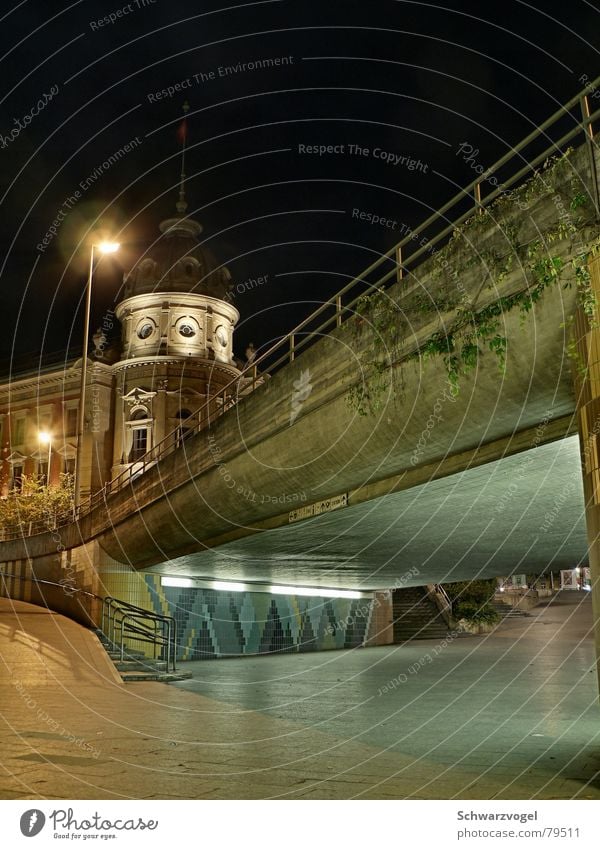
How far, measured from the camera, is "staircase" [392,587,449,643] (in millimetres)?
38969

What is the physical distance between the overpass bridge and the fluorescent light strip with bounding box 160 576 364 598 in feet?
17.0

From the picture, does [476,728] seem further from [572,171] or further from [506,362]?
[572,171]

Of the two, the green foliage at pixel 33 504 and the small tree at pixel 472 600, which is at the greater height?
the green foliage at pixel 33 504

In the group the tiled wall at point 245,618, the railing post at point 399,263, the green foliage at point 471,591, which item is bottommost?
the tiled wall at point 245,618

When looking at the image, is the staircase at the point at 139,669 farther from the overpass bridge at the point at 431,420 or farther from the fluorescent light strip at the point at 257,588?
the fluorescent light strip at the point at 257,588

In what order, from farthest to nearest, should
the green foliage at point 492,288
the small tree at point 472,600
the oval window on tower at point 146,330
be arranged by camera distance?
1. the oval window on tower at point 146,330
2. the small tree at point 472,600
3. the green foliage at point 492,288

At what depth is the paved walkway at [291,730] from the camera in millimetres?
6938

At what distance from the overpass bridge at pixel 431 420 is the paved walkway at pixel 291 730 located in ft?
9.95

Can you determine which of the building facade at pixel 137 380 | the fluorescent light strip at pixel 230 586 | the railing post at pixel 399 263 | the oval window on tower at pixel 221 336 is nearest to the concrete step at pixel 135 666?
the fluorescent light strip at pixel 230 586

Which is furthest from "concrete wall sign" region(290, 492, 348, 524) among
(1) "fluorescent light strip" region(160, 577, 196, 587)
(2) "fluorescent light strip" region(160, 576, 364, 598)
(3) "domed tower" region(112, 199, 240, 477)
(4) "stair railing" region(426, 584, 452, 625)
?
(3) "domed tower" region(112, 199, 240, 477)

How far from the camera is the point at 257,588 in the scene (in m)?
31.8

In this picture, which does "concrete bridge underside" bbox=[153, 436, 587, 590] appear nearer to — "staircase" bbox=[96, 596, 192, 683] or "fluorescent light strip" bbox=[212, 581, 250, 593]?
"fluorescent light strip" bbox=[212, 581, 250, 593]

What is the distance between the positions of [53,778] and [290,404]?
783 cm

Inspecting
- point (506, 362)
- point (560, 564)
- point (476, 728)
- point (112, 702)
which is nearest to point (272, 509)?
point (112, 702)
